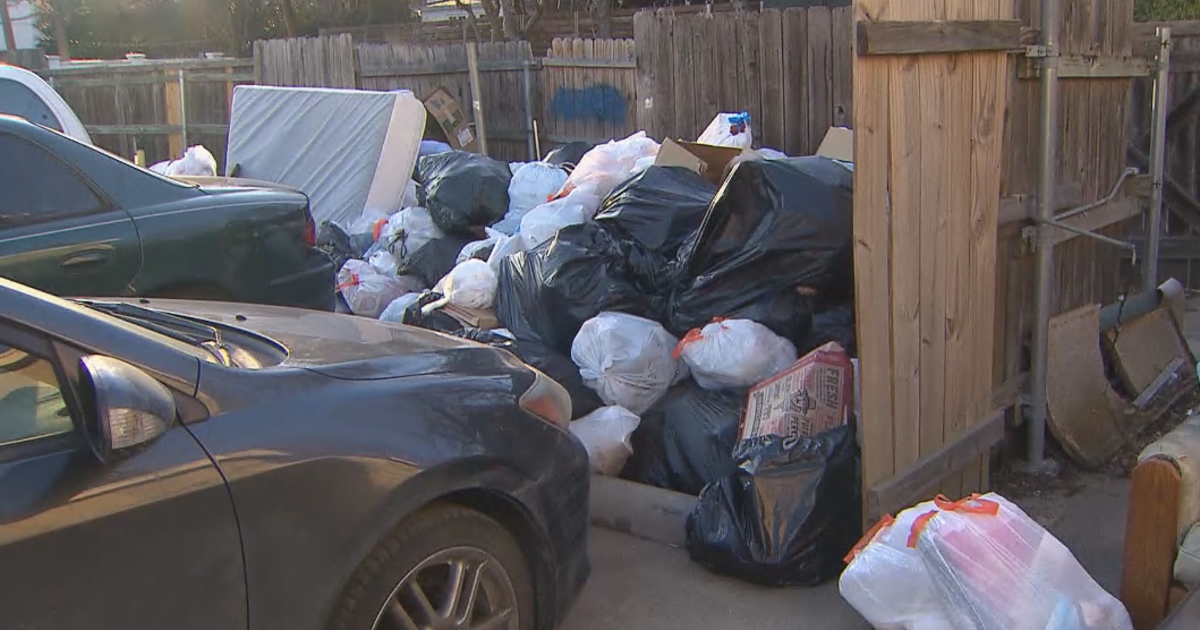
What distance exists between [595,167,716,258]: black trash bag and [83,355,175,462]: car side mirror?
3.53 metres

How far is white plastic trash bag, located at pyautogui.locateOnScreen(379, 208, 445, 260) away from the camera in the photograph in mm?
7660

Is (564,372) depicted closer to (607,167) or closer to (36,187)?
(607,167)

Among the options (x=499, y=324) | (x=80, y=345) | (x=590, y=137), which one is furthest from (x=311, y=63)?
(x=80, y=345)

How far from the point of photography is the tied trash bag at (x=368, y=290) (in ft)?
23.7

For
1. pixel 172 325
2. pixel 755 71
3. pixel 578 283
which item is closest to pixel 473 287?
pixel 578 283

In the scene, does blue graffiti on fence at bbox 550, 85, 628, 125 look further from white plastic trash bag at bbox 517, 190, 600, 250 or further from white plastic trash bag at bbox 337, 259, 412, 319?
white plastic trash bag at bbox 517, 190, 600, 250

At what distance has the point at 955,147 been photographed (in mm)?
4125

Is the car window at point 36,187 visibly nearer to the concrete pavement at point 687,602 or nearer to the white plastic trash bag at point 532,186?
the concrete pavement at point 687,602

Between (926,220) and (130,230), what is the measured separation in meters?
3.65

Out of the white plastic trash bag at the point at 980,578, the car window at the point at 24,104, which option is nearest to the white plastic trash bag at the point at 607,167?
the white plastic trash bag at the point at 980,578

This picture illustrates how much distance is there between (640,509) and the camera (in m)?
4.58

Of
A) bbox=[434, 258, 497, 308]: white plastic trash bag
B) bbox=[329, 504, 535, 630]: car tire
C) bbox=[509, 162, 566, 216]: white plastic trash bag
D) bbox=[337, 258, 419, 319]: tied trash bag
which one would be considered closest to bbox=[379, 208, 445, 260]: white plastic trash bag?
bbox=[337, 258, 419, 319]: tied trash bag

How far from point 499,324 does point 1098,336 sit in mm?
3134

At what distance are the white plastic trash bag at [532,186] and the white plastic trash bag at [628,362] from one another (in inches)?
106
